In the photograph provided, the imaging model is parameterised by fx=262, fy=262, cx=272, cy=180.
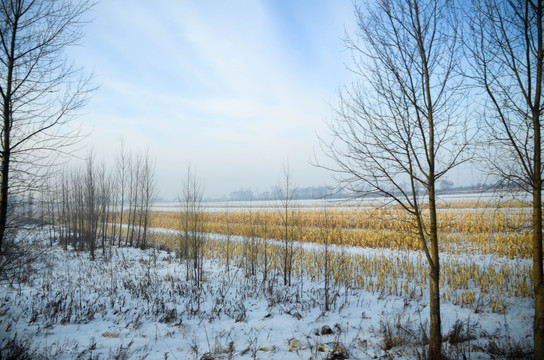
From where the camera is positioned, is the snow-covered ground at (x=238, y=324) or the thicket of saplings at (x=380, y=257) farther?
the thicket of saplings at (x=380, y=257)

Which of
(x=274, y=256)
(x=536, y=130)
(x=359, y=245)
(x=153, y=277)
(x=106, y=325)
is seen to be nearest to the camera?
(x=536, y=130)

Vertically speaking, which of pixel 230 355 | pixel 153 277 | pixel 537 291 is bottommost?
pixel 153 277

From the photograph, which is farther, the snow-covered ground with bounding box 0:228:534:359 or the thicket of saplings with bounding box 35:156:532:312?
the thicket of saplings with bounding box 35:156:532:312

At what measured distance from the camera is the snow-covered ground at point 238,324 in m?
4.96

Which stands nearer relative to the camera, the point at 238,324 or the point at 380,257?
the point at 238,324

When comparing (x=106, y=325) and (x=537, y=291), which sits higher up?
(x=537, y=291)

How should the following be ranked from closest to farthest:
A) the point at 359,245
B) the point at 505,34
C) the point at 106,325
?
1. the point at 505,34
2. the point at 106,325
3. the point at 359,245

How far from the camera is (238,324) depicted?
649 centimetres

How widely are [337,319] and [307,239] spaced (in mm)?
11471

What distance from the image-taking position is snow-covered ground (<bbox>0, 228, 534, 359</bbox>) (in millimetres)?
4961

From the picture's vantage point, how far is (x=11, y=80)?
4.66m

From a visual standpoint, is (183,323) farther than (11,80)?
Yes

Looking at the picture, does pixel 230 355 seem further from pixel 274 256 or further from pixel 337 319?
pixel 274 256

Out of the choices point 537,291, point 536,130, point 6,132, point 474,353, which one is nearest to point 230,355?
point 474,353
